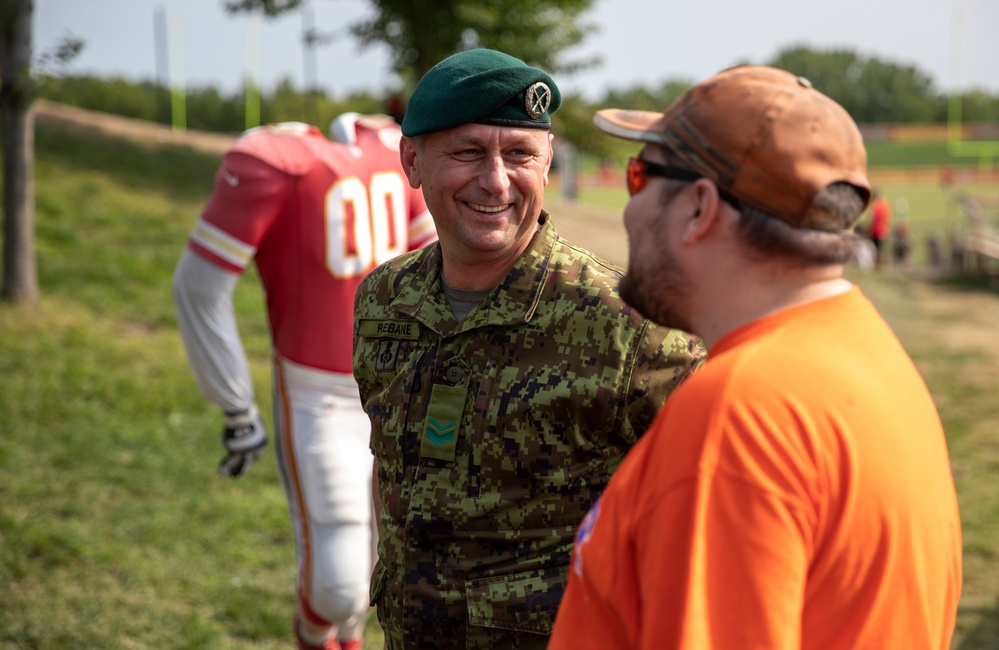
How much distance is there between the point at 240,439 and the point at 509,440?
229cm

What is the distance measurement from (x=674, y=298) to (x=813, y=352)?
232 millimetres

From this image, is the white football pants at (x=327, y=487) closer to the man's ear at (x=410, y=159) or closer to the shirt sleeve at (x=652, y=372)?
the man's ear at (x=410, y=159)

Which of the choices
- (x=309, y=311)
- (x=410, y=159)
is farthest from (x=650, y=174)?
(x=309, y=311)

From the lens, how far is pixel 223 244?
3.98 m

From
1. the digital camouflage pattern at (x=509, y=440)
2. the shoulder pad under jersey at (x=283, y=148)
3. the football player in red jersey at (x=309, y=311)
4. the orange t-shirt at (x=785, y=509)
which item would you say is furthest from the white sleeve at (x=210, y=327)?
the orange t-shirt at (x=785, y=509)

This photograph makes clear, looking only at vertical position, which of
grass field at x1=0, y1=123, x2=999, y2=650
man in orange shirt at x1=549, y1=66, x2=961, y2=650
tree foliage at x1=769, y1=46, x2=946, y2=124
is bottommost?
tree foliage at x1=769, y1=46, x2=946, y2=124

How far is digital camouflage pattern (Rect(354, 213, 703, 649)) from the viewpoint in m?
2.24

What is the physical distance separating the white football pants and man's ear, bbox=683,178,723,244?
2659 millimetres

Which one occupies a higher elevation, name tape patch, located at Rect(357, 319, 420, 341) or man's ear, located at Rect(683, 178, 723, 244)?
man's ear, located at Rect(683, 178, 723, 244)

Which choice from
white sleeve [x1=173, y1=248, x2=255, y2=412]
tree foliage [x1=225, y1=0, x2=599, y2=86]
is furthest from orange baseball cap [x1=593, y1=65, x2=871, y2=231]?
tree foliage [x1=225, y1=0, x2=599, y2=86]

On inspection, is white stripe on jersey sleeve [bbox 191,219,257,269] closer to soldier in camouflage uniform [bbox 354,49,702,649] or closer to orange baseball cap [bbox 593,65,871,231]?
soldier in camouflage uniform [bbox 354,49,702,649]

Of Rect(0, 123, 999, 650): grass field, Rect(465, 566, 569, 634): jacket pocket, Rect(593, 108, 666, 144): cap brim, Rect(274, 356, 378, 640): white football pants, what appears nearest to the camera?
Rect(593, 108, 666, 144): cap brim

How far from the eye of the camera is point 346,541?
3.89 metres

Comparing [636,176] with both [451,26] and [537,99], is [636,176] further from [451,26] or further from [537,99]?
[451,26]
